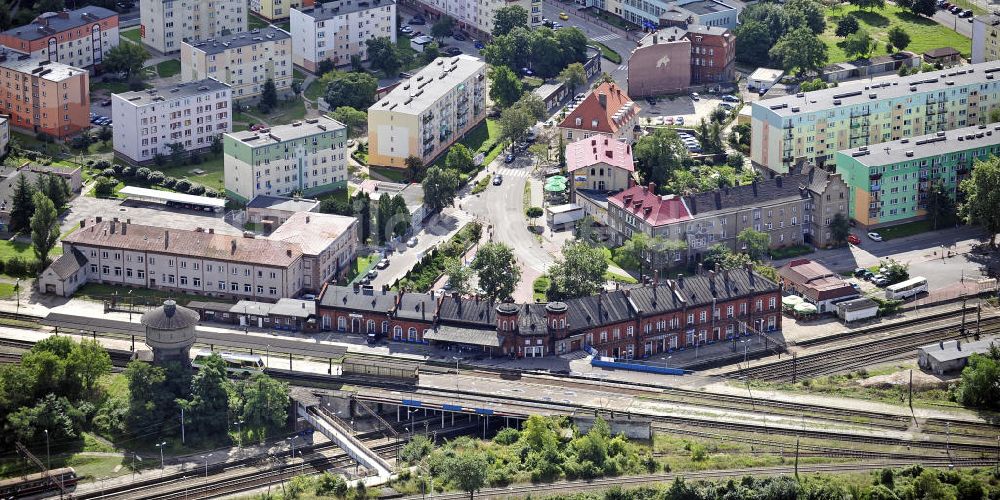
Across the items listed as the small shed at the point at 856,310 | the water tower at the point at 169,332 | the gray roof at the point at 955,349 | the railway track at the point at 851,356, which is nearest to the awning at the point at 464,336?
the railway track at the point at 851,356

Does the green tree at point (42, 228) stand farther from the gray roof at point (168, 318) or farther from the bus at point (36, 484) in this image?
the bus at point (36, 484)

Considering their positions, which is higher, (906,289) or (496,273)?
(496,273)

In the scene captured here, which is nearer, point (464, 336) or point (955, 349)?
point (464, 336)

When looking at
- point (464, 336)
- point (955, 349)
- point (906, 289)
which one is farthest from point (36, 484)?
point (906, 289)

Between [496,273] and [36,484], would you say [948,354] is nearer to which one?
[496,273]

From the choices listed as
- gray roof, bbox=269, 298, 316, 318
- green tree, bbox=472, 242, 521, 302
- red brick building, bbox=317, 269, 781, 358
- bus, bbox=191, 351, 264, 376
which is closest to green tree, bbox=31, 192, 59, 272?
gray roof, bbox=269, 298, 316, 318

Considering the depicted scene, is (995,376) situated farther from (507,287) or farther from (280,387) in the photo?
(280,387)

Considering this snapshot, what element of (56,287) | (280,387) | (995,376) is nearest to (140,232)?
(56,287)
